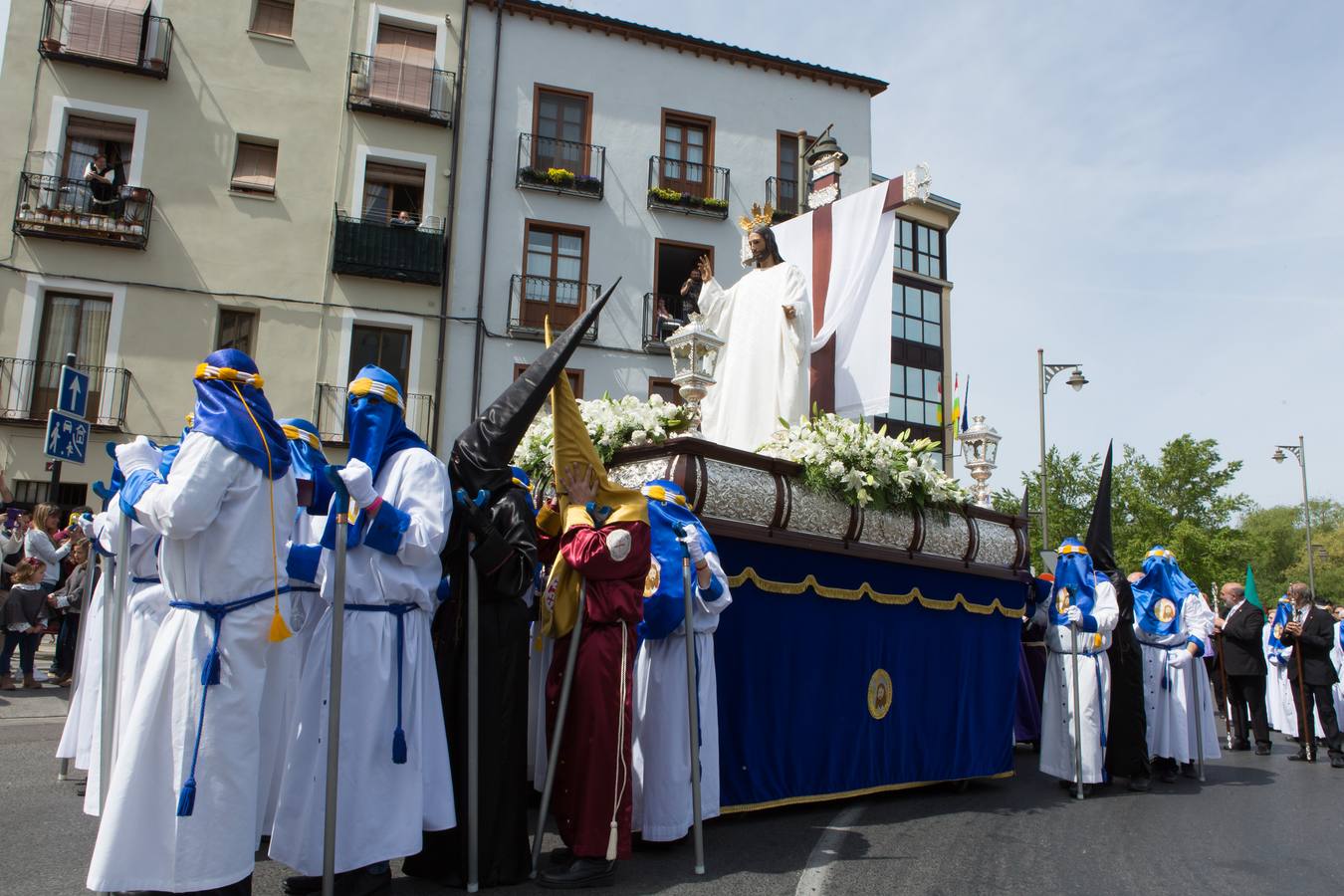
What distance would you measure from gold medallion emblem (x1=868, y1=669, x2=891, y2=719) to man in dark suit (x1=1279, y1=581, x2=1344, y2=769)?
22.6 ft

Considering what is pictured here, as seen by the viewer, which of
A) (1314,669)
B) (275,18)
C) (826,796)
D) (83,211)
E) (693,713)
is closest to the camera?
(693,713)

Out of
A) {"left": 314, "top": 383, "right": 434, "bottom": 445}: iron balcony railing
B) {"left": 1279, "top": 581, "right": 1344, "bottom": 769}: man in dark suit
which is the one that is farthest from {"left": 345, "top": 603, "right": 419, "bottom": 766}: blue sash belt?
{"left": 314, "top": 383, "right": 434, "bottom": 445}: iron balcony railing

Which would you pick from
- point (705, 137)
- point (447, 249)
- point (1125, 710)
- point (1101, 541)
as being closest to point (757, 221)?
point (1101, 541)

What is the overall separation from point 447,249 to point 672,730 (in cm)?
1517

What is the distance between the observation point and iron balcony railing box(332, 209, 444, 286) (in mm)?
17875

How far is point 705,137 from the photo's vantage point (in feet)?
68.9

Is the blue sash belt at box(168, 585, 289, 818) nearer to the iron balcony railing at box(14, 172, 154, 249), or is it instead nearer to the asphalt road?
the asphalt road

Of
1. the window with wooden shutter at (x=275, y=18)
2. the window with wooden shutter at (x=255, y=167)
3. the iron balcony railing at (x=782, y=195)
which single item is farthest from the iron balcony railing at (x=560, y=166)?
the window with wooden shutter at (x=275, y=18)

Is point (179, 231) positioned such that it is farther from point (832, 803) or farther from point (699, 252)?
point (832, 803)

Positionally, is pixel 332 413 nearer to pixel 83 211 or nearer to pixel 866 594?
pixel 83 211

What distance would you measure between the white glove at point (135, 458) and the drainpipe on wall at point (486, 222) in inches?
532

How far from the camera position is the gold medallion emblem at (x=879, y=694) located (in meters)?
6.66

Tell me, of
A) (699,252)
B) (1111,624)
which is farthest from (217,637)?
(699,252)

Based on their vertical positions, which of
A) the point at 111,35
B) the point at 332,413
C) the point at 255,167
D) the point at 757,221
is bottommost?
the point at 332,413
